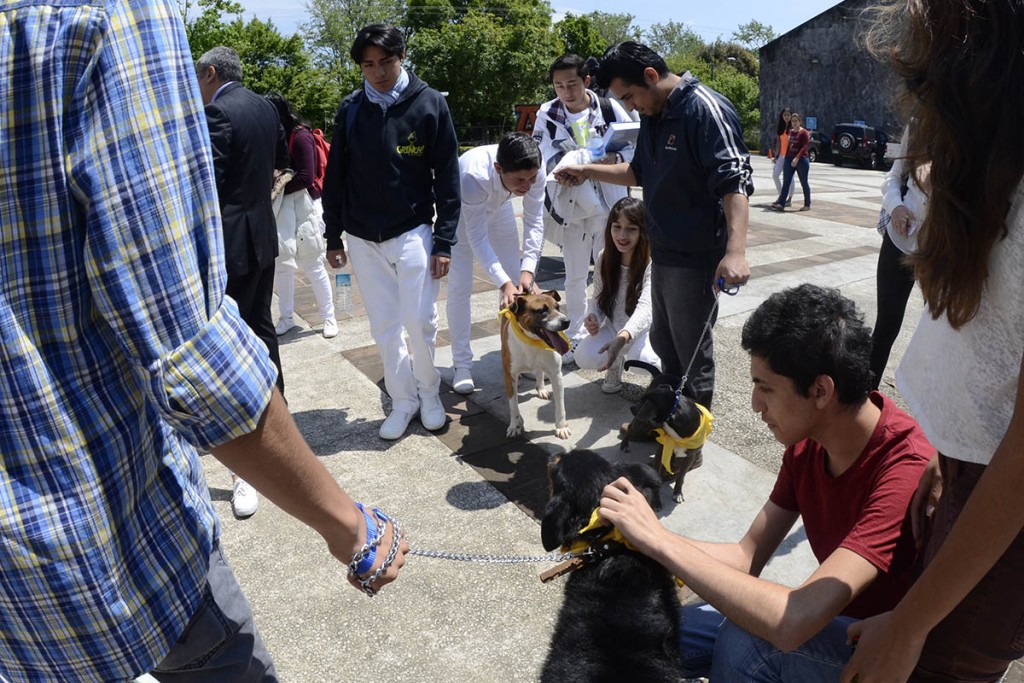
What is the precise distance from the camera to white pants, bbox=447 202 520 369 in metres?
4.88

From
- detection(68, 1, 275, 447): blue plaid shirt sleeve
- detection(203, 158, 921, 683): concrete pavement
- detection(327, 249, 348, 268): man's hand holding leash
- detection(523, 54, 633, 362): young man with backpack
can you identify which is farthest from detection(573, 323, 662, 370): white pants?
detection(68, 1, 275, 447): blue plaid shirt sleeve

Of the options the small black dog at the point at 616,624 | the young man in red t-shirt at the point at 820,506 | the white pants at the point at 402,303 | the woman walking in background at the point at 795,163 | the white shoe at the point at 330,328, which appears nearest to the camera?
the young man in red t-shirt at the point at 820,506

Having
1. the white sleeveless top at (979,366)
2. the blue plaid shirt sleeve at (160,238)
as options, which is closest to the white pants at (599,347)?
the white sleeveless top at (979,366)

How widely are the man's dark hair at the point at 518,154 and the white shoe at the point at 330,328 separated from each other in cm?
246

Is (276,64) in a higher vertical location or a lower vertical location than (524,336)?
higher

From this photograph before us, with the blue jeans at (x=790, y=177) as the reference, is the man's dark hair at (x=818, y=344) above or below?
above

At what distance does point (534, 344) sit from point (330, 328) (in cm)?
262

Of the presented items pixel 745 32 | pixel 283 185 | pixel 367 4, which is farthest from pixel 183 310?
pixel 745 32

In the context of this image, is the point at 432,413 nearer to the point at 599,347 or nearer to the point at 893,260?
the point at 599,347

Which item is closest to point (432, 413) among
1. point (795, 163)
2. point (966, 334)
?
point (966, 334)

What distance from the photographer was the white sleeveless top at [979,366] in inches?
44.8

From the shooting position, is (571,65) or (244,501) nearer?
(244,501)

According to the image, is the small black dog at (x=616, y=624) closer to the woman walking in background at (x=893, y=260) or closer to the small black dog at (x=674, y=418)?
the small black dog at (x=674, y=418)

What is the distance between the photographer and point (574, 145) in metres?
5.82
